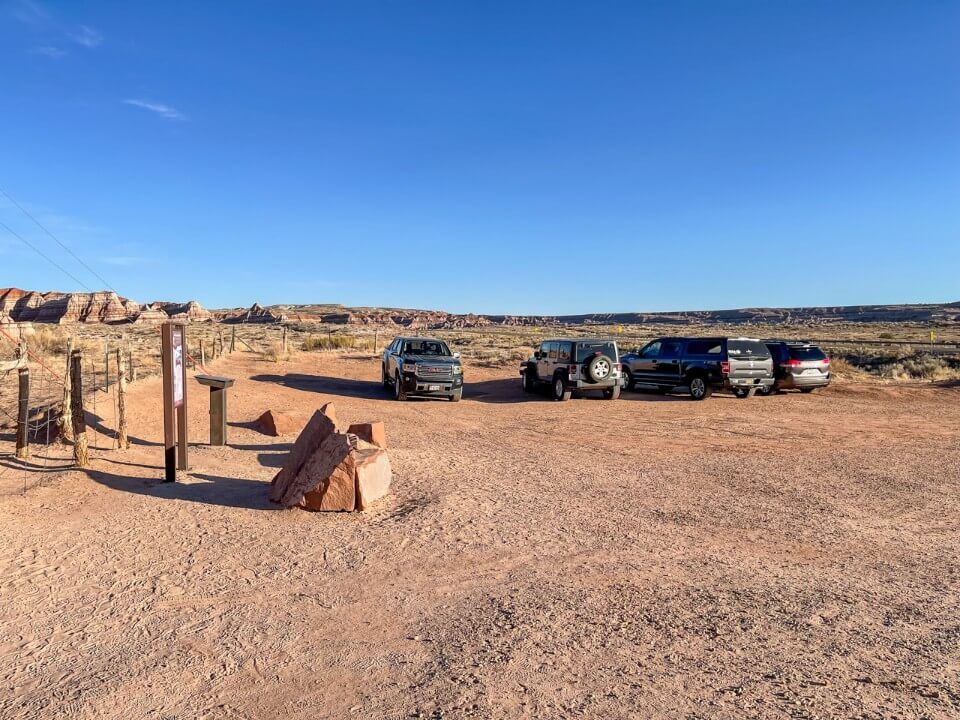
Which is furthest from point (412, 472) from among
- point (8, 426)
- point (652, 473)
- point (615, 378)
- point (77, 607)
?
point (615, 378)

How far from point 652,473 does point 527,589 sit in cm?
511

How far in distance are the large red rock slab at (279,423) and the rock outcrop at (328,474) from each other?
Answer: 4.83 metres

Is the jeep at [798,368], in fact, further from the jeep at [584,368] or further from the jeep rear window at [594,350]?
the jeep rear window at [594,350]

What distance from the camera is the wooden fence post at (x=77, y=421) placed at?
32.7ft

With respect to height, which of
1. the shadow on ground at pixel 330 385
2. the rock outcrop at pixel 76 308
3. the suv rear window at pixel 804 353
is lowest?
the shadow on ground at pixel 330 385

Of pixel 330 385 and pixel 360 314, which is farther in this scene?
pixel 360 314

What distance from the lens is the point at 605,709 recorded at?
13.3 ft

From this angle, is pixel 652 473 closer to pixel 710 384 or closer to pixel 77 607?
pixel 77 607

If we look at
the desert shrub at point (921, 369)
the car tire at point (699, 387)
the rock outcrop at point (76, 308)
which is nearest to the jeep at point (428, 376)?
the car tire at point (699, 387)

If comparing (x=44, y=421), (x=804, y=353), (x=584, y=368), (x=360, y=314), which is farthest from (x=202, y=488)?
(x=360, y=314)

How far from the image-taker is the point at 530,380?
71.4 ft

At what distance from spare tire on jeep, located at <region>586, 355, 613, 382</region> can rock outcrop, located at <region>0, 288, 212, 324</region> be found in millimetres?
74326

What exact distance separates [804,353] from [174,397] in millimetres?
17655

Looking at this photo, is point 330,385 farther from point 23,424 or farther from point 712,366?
point 23,424
